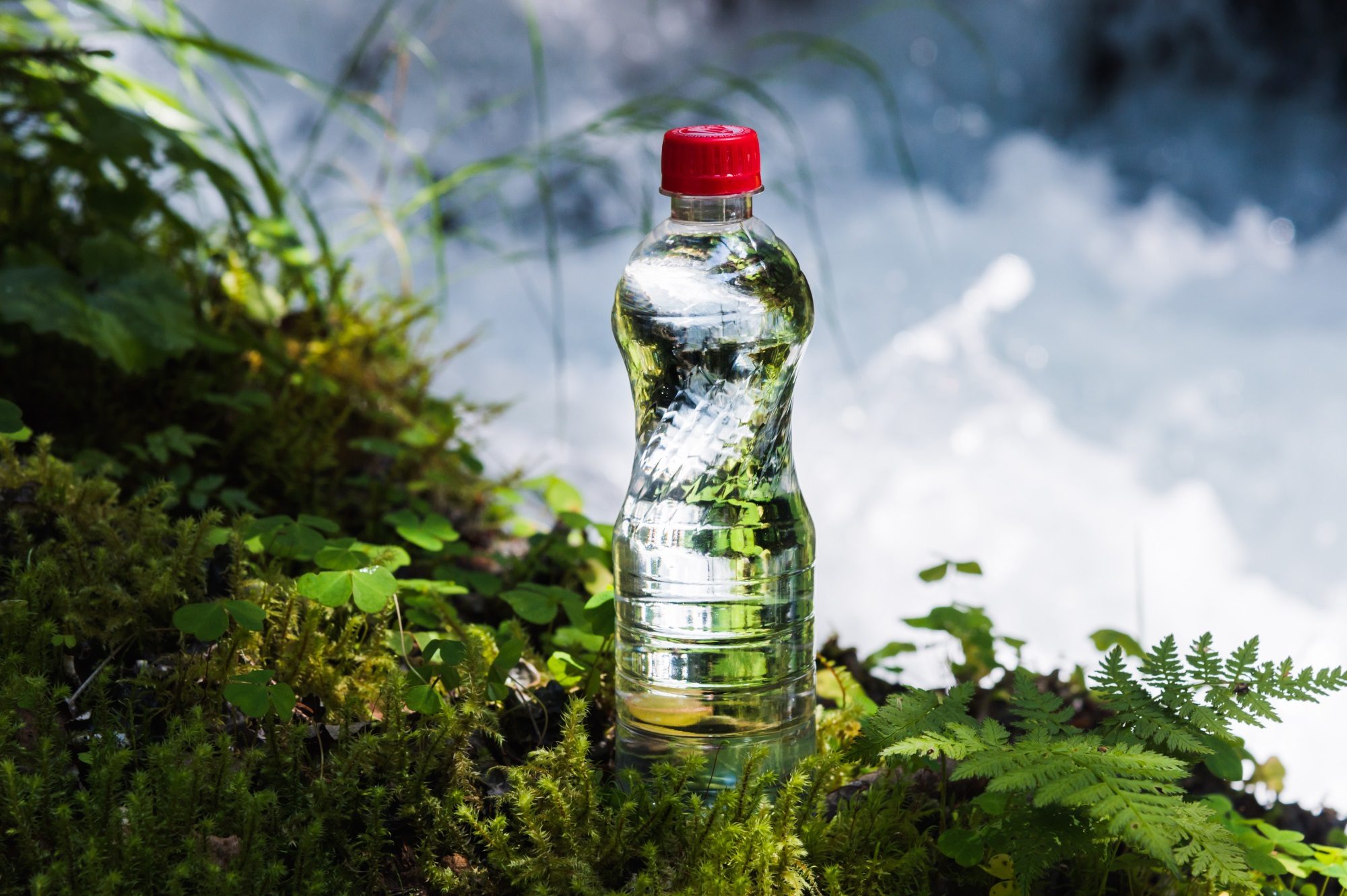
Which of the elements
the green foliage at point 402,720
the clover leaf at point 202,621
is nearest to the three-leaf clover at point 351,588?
the green foliage at point 402,720

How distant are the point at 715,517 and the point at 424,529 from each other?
24.6 inches

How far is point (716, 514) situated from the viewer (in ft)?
4.98

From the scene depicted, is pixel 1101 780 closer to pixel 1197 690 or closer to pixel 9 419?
pixel 1197 690

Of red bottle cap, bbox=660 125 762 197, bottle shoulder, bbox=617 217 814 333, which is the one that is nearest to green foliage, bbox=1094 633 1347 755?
bottle shoulder, bbox=617 217 814 333

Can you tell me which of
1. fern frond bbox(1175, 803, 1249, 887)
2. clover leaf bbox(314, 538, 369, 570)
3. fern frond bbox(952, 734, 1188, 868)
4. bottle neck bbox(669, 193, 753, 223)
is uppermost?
bottle neck bbox(669, 193, 753, 223)

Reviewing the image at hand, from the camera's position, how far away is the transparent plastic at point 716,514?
1511 mm

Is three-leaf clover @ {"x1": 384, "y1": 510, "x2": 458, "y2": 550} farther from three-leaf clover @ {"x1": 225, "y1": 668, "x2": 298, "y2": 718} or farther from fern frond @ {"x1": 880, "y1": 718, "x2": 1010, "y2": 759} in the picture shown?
fern frond @ {"x1": 880, "y1": 718, "x2": 1010, "y2": 759}

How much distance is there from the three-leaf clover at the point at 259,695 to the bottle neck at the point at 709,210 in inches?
33.0

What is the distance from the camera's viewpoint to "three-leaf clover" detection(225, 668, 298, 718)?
4.27 ft

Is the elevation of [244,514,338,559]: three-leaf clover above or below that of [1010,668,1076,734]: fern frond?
above

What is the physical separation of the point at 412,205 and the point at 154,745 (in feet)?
7.32

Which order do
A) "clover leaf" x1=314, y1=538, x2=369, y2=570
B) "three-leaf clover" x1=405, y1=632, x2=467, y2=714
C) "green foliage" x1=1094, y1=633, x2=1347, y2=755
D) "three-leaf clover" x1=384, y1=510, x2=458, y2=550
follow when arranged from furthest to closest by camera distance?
"three-leaf clover" x1=384, y1=510, x2=458, y2=550 < "clover leaf" x1=314, y1=538, x2=369, y2=570 < "three-leaf clover" x1=405, y1=632, x2=467, y2=714 < "green foliage" x1=1094, y1=633, x2=1347, y2=755

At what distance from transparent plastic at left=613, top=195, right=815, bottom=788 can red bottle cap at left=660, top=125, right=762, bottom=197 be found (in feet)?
0.47

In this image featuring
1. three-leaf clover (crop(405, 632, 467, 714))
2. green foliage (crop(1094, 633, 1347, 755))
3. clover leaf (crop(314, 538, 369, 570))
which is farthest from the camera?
clover leaf (crop(314, 538, 369, 570))
